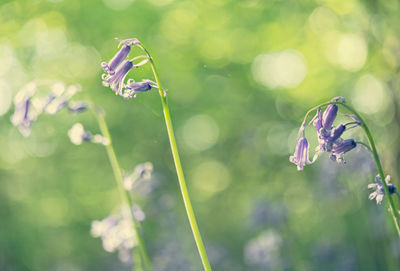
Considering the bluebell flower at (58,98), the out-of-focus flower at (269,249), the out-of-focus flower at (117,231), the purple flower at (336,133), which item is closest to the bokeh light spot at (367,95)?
the out-of-focus flower at (269,249)

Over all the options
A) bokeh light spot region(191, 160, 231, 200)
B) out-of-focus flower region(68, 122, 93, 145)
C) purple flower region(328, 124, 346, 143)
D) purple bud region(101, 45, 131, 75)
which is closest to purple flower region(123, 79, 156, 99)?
purple bud region(101, 45, 131, 75)

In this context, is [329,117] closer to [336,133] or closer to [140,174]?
[336,133]

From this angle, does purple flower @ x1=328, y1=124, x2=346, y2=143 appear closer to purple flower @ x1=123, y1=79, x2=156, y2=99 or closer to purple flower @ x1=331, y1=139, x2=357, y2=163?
purple flower @ x1=331, y1=139, x2=357, y2=163

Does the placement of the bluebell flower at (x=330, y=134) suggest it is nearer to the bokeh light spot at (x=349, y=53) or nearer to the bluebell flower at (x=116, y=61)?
the bluebell flower at (x=116, y=61)

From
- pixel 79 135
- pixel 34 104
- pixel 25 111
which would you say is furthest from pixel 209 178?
pixel 25 111

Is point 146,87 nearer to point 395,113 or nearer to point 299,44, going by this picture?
point 395,113

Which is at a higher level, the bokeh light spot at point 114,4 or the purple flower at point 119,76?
the bokeh light spot at point 114,4
